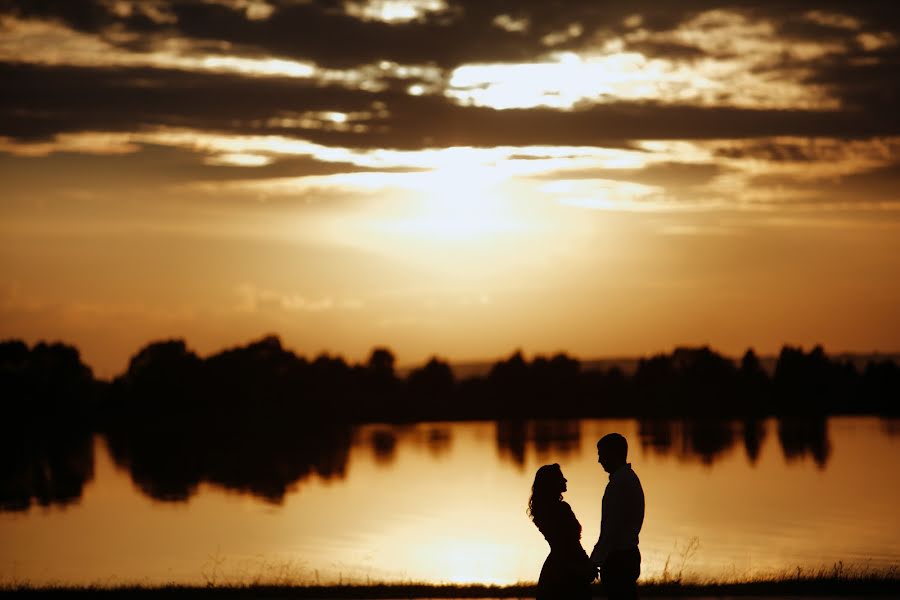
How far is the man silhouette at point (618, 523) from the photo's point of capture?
37.2 ft

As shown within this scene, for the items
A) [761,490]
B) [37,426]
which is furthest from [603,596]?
[37,426]

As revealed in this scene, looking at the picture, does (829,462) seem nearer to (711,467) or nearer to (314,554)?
(711,467)

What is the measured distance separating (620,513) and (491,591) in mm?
8013

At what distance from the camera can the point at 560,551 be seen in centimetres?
1066

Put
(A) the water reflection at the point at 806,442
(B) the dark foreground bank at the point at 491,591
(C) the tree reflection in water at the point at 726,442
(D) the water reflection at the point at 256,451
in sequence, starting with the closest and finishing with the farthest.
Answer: (B) the dark foreground bank at the point at 491,591 < (D) the water reflection at the point at 256,451 < (A) the water reflection at the point at 806,442 < (C) the tree reflection in water at the point at 726,442

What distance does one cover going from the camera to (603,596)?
18734mm

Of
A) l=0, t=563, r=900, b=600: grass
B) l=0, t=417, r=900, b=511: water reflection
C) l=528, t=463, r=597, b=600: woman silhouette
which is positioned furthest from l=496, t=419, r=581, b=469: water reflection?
l=528, t=463, r=597, b=600: woman silhouette

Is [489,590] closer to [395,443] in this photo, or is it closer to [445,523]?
[445,523]

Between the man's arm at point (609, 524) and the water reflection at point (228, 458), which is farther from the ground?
the man's arm at point (609, 524)

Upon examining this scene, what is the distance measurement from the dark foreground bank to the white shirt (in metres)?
7.26

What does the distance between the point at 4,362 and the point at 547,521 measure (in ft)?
592

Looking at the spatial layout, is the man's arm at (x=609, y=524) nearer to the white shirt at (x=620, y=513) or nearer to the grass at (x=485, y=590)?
the white shirt at (x=620, y=513)

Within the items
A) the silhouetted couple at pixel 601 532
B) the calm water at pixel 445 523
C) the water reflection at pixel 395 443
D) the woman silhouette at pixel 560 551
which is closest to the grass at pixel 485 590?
the calm water at pixel 445 523

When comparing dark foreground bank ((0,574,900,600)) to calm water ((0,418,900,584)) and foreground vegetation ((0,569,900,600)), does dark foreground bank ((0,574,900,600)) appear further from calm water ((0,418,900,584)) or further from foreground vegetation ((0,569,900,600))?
calm water ((0,418,900,584))
